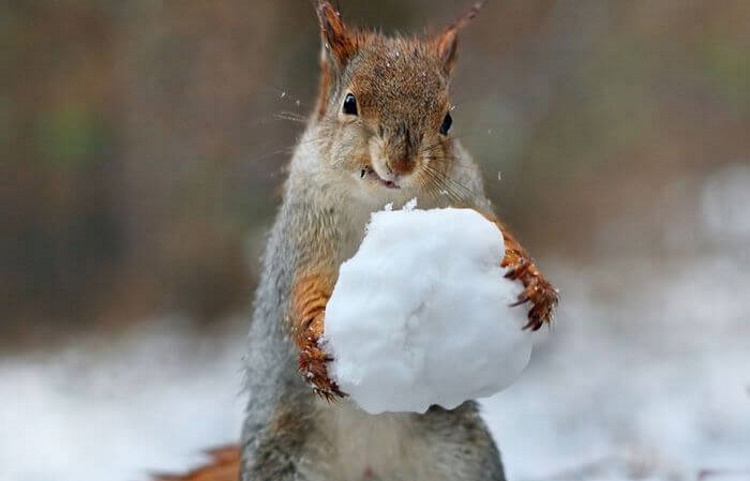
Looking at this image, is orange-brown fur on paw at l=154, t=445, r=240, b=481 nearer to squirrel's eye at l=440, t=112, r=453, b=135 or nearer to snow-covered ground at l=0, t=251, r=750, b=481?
snow-covered ground at l=0, t=251, r=750, b=481

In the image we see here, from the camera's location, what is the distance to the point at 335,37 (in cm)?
137

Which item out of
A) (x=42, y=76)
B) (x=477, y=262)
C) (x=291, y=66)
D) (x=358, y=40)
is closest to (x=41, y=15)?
(x=42, y=76)

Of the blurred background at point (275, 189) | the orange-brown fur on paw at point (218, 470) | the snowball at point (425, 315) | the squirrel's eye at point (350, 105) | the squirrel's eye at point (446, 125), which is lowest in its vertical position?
the snowball at point (425, 315)

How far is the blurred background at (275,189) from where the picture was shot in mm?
2328

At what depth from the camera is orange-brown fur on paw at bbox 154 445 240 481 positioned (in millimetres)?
1650

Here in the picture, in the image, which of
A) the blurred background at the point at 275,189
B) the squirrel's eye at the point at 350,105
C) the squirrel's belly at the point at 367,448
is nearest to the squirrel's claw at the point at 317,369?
the squirrel's belly at the point at 367,448

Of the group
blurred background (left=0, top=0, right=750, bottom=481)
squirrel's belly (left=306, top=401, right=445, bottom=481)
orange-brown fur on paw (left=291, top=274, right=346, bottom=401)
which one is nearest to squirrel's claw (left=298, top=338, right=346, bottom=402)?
orange-brown fur on paw (left=291, top=274, right=346, bottom=401)

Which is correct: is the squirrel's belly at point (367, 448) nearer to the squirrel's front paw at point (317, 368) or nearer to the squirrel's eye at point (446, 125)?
the squirrel's front paw at point (317, 368)

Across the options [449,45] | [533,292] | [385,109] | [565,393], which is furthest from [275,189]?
[533,292]

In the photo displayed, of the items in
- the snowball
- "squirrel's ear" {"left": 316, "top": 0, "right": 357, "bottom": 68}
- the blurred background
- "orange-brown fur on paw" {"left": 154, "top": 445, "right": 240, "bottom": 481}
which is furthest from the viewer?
the blurred background

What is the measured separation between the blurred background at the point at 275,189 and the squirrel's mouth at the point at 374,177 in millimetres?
913

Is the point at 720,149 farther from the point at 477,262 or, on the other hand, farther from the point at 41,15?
the point at 477,262

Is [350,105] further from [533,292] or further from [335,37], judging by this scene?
[533,292]

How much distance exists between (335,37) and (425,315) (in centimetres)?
41
